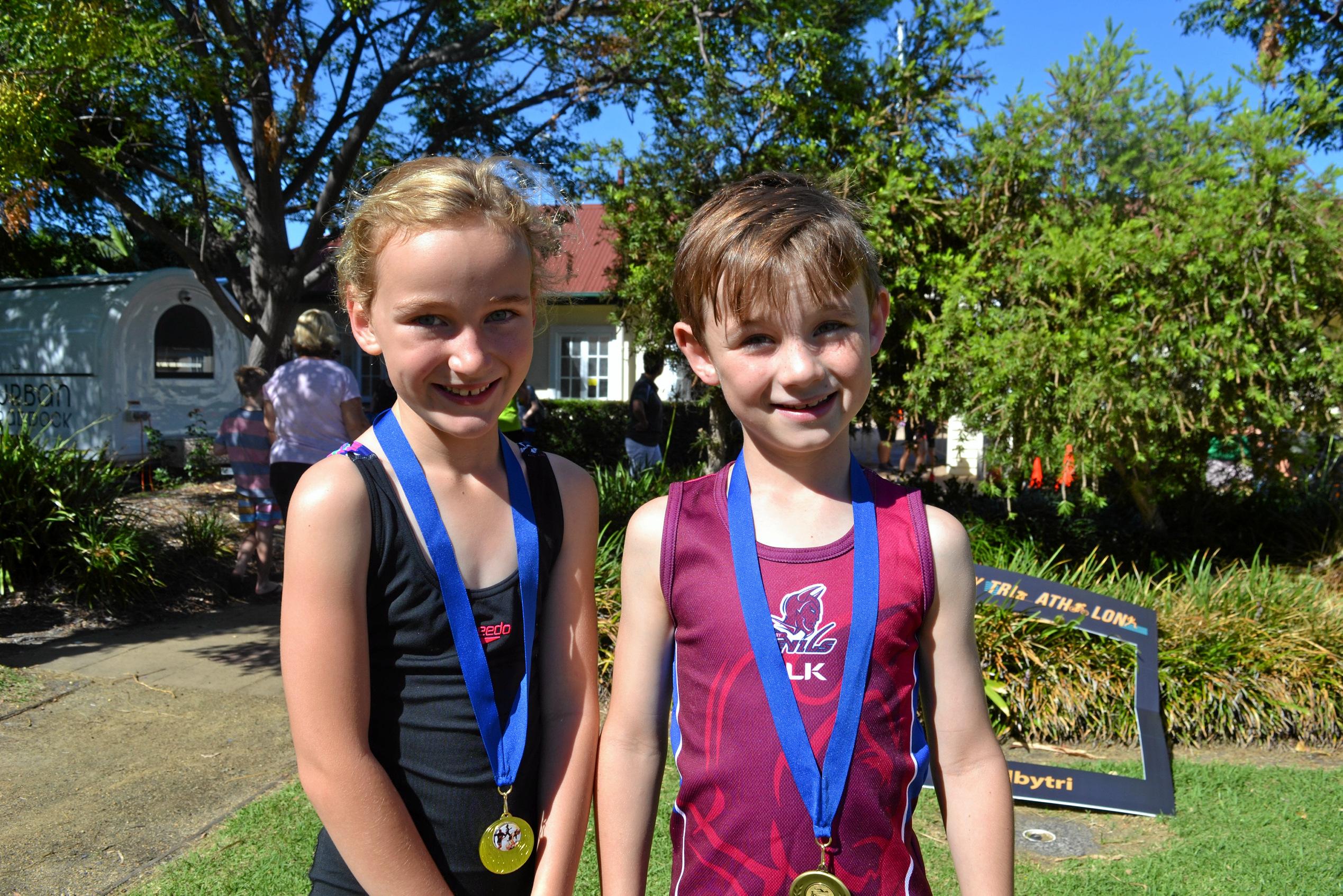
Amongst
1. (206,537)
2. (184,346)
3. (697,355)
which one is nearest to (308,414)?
(206,537)

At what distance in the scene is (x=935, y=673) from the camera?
153 centimetres

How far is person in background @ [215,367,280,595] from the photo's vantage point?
23.7ft

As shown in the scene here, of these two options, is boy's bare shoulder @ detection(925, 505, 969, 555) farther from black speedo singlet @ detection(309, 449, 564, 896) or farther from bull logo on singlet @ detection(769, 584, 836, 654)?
black speedo singlet @ detection(309, 449, 564, 896)

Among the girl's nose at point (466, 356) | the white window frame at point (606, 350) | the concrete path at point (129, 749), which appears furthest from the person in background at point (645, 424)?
the white window frame at point (606, 350)

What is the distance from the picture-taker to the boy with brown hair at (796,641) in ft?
4.84

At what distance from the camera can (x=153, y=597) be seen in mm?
6879

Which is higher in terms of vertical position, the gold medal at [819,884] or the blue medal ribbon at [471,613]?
the blue medal ribbon at [471,613]

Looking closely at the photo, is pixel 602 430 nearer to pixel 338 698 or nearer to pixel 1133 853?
pixel 1133 853

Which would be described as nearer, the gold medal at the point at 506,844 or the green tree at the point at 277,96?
the gold medal at the point at 506,844

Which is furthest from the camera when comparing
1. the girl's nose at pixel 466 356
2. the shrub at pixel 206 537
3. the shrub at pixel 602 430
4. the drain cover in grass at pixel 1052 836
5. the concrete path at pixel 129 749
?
the shrub at pixel 602 430

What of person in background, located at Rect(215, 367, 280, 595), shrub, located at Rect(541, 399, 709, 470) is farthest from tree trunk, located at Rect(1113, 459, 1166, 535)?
shrub, located at Rect(541, 399, 709, 470)

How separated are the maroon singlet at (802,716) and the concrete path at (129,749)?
9.03 ft

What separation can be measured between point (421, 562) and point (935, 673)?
822 mm

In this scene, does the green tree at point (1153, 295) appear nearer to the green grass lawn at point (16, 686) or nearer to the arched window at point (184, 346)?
the green grass lawn at point (16, 686)
